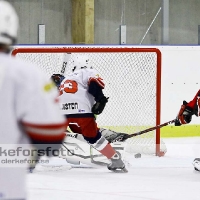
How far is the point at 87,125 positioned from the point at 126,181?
55cm

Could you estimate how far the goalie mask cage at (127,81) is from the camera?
5426 millimetres

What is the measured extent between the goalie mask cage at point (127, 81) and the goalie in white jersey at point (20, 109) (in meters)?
3.72

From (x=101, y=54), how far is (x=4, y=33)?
4267 millimetres

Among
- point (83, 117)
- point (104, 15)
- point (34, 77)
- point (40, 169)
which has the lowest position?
point (40, 169)

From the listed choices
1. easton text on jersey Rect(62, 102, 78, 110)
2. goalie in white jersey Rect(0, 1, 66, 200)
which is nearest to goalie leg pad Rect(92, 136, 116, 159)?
easton text on jersey Rect(62, 102, 78, 110)

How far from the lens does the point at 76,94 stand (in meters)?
4.55

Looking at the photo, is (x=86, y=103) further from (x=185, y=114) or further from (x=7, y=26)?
(x=7, y=26)

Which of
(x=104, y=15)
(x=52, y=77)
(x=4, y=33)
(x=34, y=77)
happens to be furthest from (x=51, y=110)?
(x=104, y=15)

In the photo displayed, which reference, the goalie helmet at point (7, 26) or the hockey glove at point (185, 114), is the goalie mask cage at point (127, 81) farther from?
the goalie helmet at point (7, 26)

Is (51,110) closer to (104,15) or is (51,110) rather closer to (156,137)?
(156,137)

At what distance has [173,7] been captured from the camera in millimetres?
8305

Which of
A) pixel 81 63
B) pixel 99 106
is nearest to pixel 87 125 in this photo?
pixel 99 106

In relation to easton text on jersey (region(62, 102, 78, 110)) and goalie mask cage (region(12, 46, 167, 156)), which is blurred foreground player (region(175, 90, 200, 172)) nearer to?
easton text on jersey (region(62, 102, 78, 110))

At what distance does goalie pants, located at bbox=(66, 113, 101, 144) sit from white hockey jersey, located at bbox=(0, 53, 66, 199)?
115 inches
